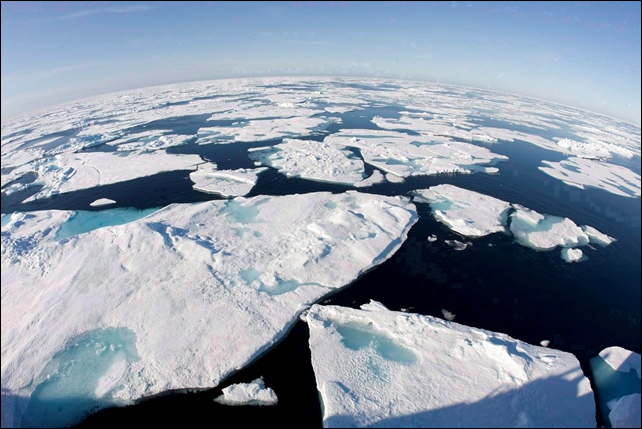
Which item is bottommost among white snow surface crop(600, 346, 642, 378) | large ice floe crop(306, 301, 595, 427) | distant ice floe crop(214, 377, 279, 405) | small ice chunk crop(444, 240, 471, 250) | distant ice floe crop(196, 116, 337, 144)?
white snow surface crop(600, 346, 642, 378)

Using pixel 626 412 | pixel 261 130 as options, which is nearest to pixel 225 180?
pixel 261 130

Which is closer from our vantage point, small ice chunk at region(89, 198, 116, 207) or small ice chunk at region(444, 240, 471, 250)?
small ice chunk at region(444, 240, 471, 250)

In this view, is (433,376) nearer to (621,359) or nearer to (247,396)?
(247,396)

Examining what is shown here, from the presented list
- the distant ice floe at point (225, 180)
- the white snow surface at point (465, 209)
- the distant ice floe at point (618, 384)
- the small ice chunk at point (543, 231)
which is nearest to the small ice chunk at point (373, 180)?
the white snow surface at point (465, 209)

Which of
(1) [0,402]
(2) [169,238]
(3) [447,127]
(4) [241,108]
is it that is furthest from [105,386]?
(4) [241,108]

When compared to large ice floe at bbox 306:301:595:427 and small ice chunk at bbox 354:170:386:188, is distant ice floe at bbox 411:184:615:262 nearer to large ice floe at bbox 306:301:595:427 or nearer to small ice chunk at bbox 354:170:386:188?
small ice chunk at bbox 354:170:386:188

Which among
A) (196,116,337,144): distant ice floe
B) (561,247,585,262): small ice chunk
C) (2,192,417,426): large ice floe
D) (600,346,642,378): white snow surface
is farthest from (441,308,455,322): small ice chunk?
(196,116,337,144): distant ice floe
